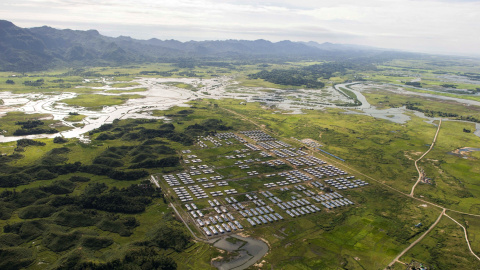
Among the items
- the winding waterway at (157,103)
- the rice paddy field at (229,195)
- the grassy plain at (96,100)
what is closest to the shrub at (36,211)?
the rice paddy field at (229,195)

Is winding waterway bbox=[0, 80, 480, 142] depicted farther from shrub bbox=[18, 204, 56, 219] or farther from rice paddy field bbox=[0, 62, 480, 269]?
shrub bbox=[18, 204, 56, 219]

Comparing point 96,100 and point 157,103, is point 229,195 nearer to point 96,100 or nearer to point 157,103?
point 157,103

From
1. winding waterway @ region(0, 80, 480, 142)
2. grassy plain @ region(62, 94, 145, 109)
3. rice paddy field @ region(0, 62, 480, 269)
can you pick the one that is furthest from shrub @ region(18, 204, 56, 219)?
grassy plain @ region(62, 94, 145, 109)

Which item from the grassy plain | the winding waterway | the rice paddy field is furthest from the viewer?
the grassy plain

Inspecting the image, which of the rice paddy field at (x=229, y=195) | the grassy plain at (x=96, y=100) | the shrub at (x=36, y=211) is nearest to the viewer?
the rice paddy field at (x=229, y=195)

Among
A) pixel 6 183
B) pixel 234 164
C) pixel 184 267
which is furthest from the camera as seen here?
pixel 234 164

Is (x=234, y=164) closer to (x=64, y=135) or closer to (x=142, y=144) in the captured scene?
(x=142, y=144)

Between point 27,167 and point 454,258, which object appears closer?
A: point 454,258

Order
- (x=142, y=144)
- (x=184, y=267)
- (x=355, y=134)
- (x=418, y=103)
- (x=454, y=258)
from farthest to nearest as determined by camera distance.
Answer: (x=418, y=103) → (x=355, y=134) → (x=142, y=144) → (x=454, y=258) → (x=184, y=267)

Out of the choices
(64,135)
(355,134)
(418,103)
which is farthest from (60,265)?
(418,103)

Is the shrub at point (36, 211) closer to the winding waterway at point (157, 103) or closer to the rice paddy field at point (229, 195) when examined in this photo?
the rice paddy field at point (229, 195)

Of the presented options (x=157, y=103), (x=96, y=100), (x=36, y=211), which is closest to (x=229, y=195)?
(x=36, y=211)
